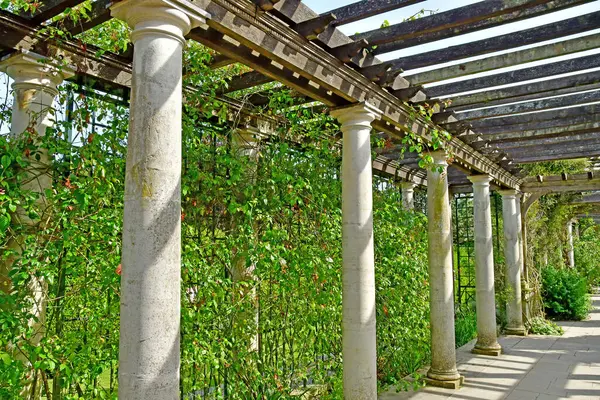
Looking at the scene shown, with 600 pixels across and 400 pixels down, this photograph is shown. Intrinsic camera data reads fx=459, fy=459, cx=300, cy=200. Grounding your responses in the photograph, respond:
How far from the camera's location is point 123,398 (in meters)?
2.67

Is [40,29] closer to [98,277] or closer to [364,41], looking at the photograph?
[98,277]

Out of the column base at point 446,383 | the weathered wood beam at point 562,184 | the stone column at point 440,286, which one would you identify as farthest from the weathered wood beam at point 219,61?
the weathered wood beam at point 562,184

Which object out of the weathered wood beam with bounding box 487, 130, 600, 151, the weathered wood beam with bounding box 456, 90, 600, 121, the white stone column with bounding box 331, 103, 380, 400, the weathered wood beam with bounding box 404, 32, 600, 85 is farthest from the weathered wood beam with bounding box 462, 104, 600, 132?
the white stone column with bounding box 331, 103, 380, 400

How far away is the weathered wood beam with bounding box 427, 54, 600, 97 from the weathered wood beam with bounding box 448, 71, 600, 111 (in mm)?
395

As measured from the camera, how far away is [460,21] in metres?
4.25

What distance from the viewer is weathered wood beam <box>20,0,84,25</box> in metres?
3.56

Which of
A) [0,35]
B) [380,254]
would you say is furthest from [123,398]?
[380,254]

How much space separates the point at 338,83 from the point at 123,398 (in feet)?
11.6

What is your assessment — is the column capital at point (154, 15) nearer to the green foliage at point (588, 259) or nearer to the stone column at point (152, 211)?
the stone column at point (152, 211)

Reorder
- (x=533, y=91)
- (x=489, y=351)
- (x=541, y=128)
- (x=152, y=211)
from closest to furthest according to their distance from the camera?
(x=152, y=211), (x=533, y=91), (x=541, y=128), (x=489, y=351)

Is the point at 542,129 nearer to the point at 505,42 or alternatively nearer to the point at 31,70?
the point at 505,42

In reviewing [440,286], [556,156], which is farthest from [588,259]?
[440,286]

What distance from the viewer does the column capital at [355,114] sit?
17.2 feet

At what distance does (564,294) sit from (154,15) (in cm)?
1585
